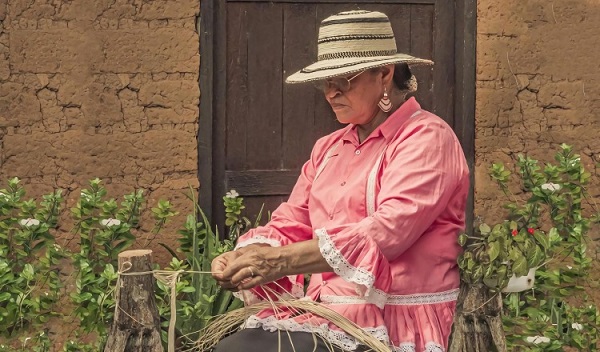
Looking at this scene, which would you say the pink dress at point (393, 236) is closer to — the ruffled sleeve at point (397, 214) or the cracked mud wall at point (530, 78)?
the ruffled sleeve at point (397, 214)

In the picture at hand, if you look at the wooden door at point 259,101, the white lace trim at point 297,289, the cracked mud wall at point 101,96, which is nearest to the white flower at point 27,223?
the cracked mud wall at point 101,96

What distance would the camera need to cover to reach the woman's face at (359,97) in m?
4.09

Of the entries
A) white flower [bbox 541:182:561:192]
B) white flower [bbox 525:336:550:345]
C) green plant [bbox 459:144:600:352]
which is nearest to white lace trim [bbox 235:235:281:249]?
green plant [bbox 459:144:600:352]

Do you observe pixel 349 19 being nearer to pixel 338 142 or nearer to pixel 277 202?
pixel 338 142

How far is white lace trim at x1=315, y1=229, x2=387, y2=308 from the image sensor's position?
12.4 ft

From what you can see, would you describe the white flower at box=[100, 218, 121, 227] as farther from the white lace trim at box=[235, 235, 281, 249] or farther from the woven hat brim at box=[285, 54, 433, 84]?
the woven hat brim at box=[285, 54, 433, 84]

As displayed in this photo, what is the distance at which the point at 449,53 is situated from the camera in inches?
256

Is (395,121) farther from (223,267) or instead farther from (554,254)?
(554,254)

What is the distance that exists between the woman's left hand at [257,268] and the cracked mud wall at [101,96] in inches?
89.9

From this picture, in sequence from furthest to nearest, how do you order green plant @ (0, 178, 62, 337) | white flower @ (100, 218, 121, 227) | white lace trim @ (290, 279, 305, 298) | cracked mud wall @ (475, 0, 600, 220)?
cracked mud wall @ (475, 0, 600, 220) → white flower @ (100, 218, 121, 227) → green plant @ (0, 178, 62, 337) → white lace trim @ (290, 279, 305, 298)

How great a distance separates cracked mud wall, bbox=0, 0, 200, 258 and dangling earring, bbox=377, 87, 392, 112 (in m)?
2.21

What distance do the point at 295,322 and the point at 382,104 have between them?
30.9 inches

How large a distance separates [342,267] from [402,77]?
76 cm

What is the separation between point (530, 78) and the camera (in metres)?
6.46
